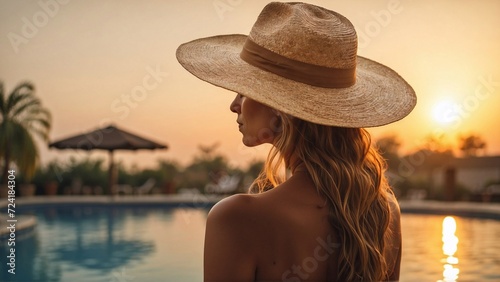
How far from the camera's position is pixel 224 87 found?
123cm

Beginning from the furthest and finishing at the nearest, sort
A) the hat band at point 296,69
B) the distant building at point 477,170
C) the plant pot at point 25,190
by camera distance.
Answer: the distant building at point 477,170 < the plant pot at point 25,190 < the hat band at point 296,69

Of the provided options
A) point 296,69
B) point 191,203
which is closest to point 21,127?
point 191,203

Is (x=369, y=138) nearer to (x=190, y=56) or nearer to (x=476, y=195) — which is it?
(x=190, y=56)

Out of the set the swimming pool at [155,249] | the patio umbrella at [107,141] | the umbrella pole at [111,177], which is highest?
the patio umbrella at [107,141]

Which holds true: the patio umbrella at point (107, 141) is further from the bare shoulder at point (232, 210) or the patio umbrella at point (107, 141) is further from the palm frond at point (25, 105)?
the bare shoulder at point (232, 210)

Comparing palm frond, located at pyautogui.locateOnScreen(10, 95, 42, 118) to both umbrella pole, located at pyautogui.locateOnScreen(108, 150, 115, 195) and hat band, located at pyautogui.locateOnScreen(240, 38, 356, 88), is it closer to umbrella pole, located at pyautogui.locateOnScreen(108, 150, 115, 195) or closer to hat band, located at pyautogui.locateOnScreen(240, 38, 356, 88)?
umbrella pole, located at pyautogui.locateOnScreen(108, 150, 115, 195)

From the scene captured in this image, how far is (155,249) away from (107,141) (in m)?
→ 8.65

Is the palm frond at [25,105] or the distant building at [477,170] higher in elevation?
the palm frond at [25,105]

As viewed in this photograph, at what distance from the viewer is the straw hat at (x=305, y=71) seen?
47.9 inches

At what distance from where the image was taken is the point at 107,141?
1734cm

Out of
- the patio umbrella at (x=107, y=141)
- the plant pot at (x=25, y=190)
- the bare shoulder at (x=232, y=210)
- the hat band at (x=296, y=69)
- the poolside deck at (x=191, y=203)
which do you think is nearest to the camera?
the bare shoulder at (x=232, y=210)

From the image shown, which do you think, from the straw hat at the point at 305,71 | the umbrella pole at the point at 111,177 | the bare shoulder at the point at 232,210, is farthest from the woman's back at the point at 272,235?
the umbrella pole at the point at 111,177

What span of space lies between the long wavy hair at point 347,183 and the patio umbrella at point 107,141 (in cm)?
1621

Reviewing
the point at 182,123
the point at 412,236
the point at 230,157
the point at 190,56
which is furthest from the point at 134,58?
the point at 190,56
